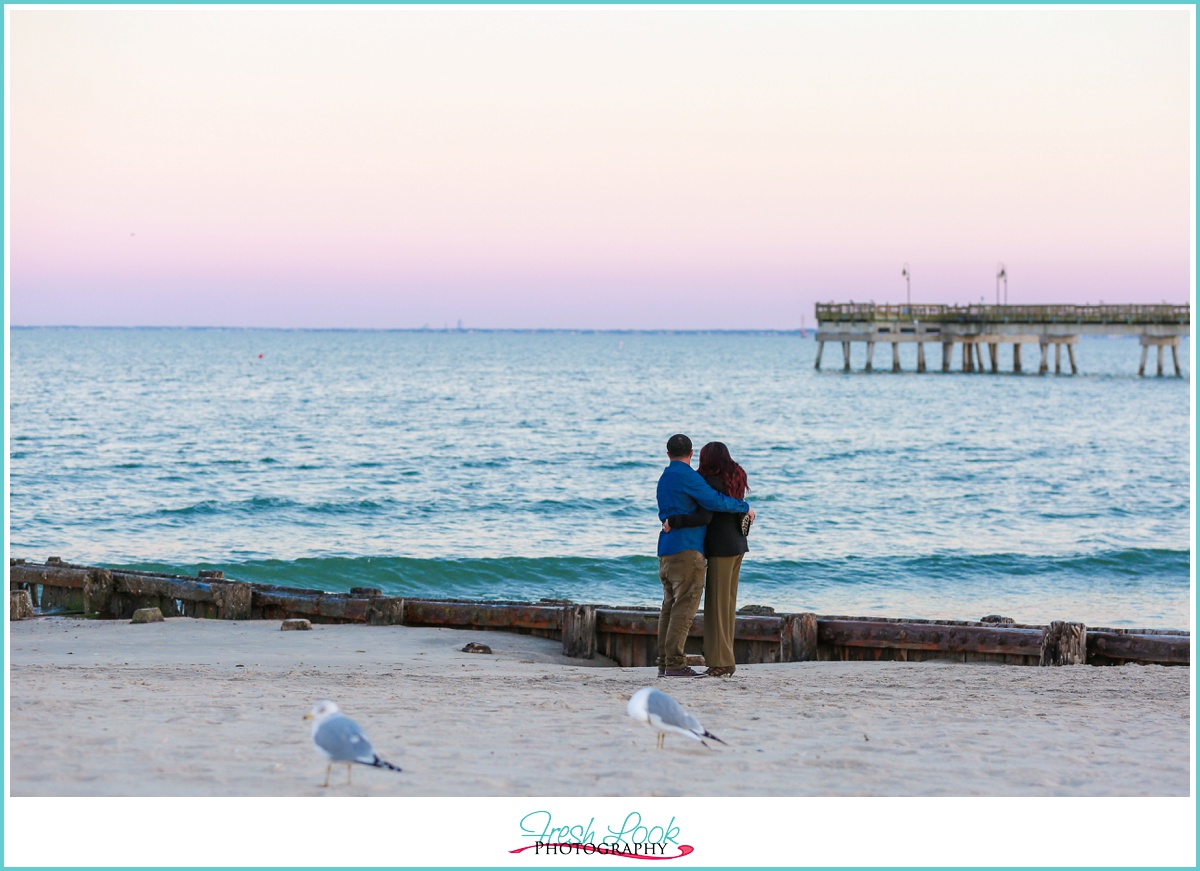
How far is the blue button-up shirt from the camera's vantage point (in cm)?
884

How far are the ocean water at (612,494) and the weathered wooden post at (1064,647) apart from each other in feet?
25.9

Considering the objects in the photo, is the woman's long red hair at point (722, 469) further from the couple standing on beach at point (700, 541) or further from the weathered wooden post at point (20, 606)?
the weathered wooden post at point (20, 606)

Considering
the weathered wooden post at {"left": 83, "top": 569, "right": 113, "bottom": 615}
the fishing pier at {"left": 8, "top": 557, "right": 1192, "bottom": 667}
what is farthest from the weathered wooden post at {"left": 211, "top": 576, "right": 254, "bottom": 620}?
the weathered wooden post at {"left": 83, "top": 569, "right": 113, "bottom": 615}

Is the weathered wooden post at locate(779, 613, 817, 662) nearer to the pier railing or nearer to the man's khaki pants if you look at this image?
the man's khaki pants

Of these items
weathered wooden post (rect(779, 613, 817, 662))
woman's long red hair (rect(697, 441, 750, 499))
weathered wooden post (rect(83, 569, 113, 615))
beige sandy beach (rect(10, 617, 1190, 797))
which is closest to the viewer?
beige sandy beach (rect(10, 617, 1190, 797))

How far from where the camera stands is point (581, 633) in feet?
38.6

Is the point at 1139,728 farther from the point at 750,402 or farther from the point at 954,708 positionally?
the point at 750,402

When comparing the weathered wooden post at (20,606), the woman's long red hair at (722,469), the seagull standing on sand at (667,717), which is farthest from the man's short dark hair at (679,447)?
the weathered wooden post at (20,606)

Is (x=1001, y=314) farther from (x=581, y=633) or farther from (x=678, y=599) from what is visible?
(x=678, y=599)

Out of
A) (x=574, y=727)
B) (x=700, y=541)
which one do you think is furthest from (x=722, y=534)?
(x=574, y=727)

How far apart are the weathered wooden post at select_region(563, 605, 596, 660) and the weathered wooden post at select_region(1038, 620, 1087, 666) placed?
13.3 ft

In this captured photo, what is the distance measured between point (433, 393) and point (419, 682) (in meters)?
74.5

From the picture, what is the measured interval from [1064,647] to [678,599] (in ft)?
12.2

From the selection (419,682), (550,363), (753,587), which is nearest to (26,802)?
(419,682)
